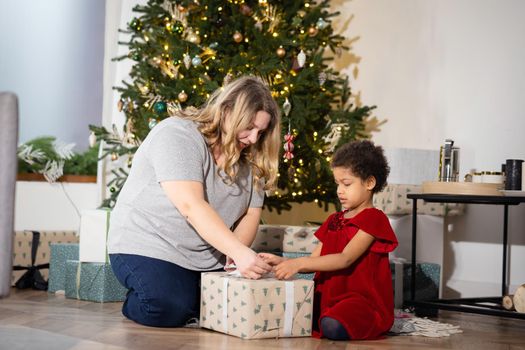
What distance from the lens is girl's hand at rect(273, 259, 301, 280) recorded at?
8.54 ft

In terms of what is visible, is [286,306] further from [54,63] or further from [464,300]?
[54,63]

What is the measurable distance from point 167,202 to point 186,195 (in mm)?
152

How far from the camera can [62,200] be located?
462 centimetres

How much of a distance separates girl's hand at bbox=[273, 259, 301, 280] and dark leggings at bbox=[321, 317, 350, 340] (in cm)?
18

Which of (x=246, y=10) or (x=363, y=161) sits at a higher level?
(x=246, y=10)

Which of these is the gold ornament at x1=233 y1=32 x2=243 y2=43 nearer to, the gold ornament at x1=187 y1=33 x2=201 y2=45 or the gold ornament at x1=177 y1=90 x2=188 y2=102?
the gold ornament at x1=187 y1=33 x2=201 y2=45

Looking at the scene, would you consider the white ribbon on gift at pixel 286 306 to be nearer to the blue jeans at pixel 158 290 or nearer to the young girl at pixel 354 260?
the young girl at pixel 354 260

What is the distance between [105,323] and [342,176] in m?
0.91

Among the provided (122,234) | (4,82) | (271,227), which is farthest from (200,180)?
(4,82)

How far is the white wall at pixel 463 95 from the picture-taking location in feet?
12.9

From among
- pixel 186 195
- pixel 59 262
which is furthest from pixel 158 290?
pixel 59 262

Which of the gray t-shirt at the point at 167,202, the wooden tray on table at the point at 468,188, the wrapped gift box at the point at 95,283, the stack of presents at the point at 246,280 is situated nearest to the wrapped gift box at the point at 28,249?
the stack of presents at the point at 246,280

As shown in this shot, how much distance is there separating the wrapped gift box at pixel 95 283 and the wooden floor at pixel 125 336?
11 cm

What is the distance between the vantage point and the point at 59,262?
364cm
